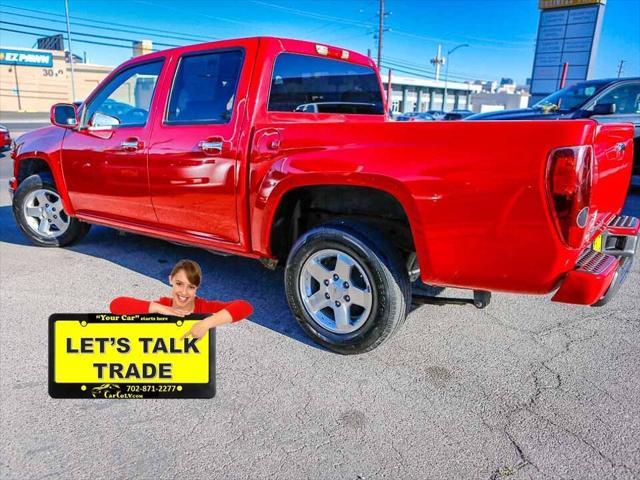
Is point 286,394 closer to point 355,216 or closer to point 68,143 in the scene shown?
point 355,216

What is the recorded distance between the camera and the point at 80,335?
1522mm

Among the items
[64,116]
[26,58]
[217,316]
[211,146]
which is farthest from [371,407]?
[26,58]

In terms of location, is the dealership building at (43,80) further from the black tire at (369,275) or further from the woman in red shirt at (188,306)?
the woman in red shirt at (188,306)

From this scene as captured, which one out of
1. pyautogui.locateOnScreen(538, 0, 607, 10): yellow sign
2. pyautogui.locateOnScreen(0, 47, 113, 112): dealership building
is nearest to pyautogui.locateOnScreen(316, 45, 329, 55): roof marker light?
pyautogui.locateOnScreen(538, 0, 607, 10): yellow sign

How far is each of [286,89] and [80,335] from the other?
2.38 meters

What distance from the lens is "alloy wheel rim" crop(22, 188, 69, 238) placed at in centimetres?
476

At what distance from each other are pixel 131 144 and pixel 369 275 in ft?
7.55

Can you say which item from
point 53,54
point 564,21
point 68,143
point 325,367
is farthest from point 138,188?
point 53,54

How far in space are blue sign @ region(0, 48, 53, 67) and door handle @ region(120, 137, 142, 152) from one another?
60360mm

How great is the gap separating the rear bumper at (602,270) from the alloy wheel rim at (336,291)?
A: 3.29 feet

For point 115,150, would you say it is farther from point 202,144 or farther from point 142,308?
point 142,308

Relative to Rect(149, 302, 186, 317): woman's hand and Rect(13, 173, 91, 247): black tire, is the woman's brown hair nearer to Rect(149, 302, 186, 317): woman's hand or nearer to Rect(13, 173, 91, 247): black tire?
Rect(149, 302, 186, 317): woman's hand

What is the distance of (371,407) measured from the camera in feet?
7.54

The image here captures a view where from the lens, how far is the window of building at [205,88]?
10.6 ft
